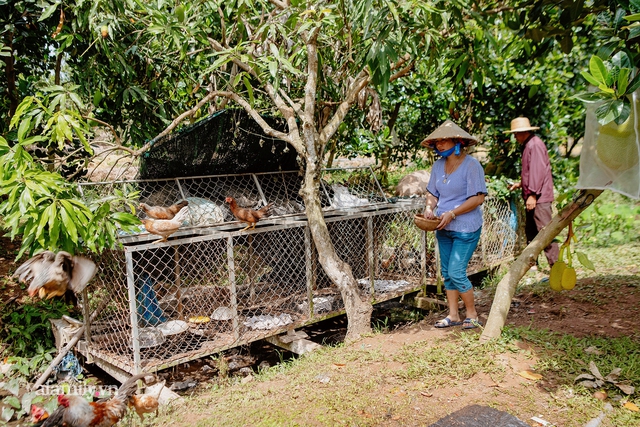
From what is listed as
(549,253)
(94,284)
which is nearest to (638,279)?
(549,253)

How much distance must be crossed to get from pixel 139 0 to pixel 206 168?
66.7 inches

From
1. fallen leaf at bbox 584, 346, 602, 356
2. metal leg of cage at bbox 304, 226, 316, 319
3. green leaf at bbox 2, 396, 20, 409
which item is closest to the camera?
fallen leaf at bbox 584, 346, 602, 356

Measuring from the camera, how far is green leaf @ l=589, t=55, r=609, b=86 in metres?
2.25

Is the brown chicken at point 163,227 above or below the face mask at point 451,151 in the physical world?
below

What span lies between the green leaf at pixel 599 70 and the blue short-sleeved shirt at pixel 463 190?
1581 millimetres

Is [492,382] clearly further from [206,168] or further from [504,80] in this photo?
[504,80]

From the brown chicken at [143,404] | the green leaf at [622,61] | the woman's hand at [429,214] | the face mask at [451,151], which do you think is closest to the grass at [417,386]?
the brown chicken at [143,404]

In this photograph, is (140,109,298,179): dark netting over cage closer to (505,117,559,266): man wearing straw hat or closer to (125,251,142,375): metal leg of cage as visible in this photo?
(125,251,142,375): metal leg of cage

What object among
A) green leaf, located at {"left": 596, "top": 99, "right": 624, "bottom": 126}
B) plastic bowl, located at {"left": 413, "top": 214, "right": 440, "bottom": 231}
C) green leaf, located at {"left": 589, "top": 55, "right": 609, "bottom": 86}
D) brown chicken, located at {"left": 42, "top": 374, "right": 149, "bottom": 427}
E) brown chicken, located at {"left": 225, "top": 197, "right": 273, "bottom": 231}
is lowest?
brown chicken, located at {"left": 42, "top": 374, "right": 149, "bottom": 427}

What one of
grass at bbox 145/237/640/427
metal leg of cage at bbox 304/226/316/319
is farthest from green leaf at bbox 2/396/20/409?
metal leg of cage at bbox 304/226/316/319

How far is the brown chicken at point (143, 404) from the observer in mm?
3109

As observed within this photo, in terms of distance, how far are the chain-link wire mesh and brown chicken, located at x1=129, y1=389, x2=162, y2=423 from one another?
0.23 meters

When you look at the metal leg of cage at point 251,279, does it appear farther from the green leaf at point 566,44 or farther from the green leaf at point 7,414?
the green leaf at point 566,44

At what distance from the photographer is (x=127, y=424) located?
9.78 ft
